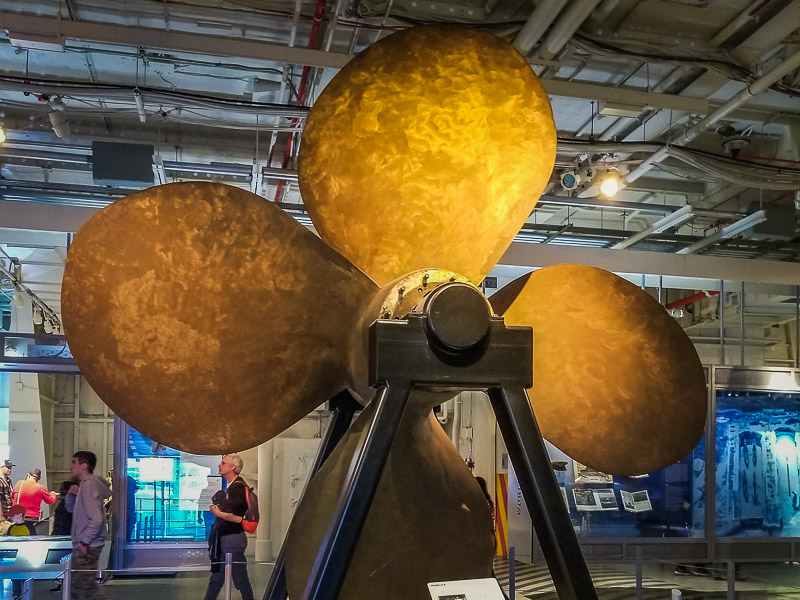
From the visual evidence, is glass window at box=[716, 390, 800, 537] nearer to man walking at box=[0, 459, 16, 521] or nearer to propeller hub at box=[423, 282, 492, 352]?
man walking at box=[0, 459, 16, 521]

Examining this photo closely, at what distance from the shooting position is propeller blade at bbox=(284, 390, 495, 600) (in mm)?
2357

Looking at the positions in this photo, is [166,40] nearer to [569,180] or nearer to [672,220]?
[569,180]

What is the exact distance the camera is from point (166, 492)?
8.59 meters

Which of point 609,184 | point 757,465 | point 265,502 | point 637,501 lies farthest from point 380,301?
point 757,465

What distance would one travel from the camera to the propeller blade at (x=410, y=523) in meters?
2.36

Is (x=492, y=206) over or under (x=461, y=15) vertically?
under

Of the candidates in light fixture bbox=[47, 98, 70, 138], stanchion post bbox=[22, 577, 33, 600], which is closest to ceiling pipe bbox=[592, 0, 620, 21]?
light fixture bbox=[47, 98, 70, 138]

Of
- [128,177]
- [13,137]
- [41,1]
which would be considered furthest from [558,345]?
[13,137]

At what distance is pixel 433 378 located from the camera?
208 cm

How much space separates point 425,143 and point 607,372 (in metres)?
0.93

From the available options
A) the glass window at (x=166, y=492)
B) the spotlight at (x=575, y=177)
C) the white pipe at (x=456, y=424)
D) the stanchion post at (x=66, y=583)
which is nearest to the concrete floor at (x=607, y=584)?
the stanchion post at (x=66, y=583)

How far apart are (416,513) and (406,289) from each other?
0.65 m

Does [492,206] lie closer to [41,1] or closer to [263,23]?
[263,23]

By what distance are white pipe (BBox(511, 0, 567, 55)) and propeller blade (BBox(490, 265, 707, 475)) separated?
233 centimetres
